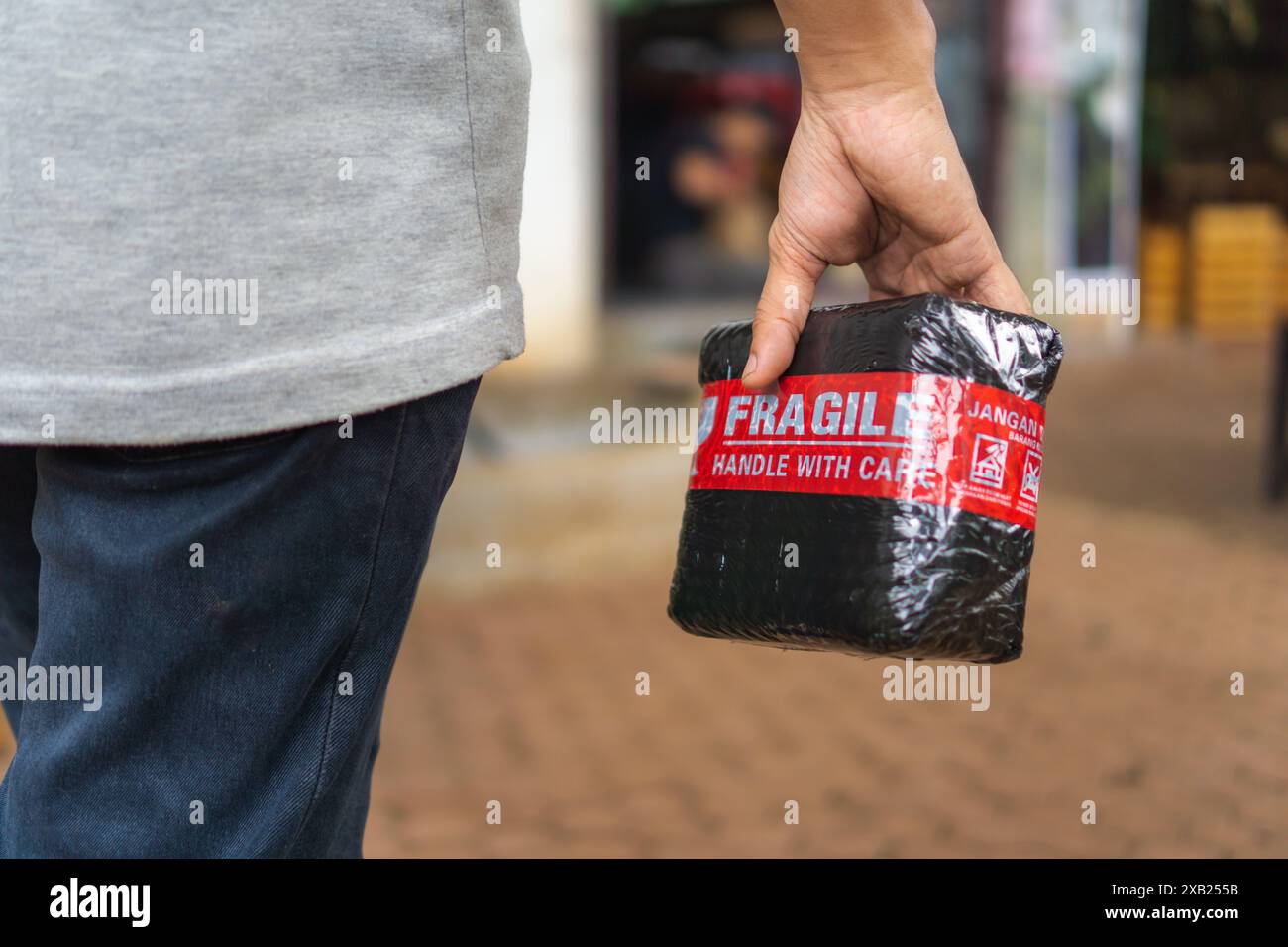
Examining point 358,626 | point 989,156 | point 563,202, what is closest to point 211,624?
point 358,626

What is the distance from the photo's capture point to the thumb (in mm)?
1385

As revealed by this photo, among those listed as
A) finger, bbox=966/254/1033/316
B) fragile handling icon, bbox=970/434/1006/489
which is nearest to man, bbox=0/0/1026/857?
fragile handling icon, bbox=970/434/1006/489

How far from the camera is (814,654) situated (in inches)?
175

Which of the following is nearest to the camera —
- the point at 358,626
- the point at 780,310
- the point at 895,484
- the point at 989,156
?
the point at 358,626

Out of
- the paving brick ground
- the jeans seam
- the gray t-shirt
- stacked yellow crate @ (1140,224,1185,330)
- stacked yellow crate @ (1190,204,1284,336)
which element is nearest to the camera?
the gray t-shirt

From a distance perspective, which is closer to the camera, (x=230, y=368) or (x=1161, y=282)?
(x=230, y=368)

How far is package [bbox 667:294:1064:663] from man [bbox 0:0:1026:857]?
0.36 meters

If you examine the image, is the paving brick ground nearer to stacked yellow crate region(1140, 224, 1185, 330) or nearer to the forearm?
the forearm

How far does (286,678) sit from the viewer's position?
3.51ft

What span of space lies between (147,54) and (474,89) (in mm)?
248

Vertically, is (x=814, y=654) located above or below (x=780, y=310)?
below

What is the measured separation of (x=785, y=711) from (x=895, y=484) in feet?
8.53

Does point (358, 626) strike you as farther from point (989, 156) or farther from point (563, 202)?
point (989, 156)

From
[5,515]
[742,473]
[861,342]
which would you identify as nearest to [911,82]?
[861,342]
